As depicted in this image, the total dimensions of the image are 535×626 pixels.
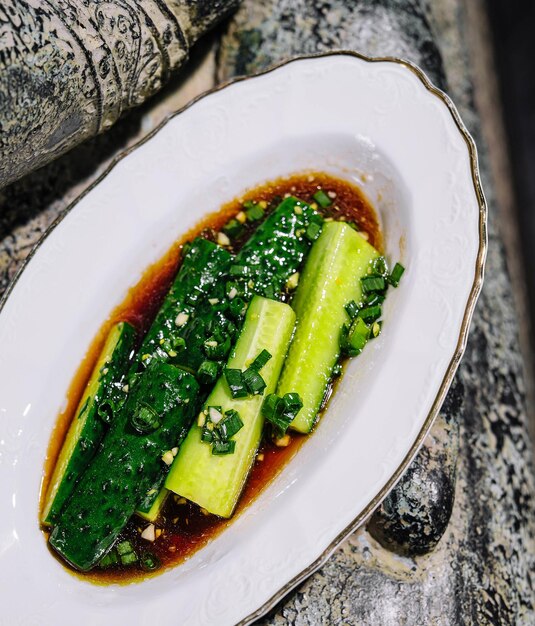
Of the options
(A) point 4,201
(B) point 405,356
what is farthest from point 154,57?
(B) point 405,356

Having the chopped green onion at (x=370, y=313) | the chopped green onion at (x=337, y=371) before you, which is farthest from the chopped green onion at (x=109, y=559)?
the chopped green onion at (x=370, y=313)

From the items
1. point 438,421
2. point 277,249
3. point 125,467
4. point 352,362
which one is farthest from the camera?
point 438,421

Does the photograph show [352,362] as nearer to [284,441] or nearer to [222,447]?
[284,441]

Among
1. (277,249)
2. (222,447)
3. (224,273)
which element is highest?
(277,249)

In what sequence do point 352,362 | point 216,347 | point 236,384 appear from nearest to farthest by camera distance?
point 236,384, point 216,347, point 352,362

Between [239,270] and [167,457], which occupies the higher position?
[239,270]

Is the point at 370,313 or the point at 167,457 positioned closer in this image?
the point at 167,457

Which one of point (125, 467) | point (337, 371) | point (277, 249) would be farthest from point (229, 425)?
point (277, 249)

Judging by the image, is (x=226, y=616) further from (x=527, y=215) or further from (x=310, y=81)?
(x=527, y=215)
